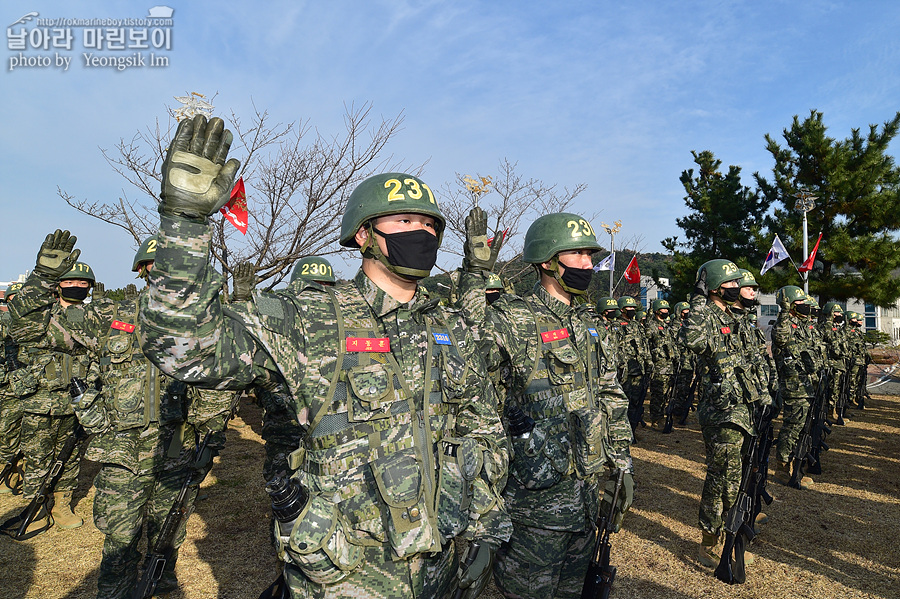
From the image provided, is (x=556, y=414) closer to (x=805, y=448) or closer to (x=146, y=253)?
(x=146, y=253)

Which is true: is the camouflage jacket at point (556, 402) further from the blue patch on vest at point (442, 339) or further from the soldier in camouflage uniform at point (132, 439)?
the soldier in camouflage uniform at point (132, 439)

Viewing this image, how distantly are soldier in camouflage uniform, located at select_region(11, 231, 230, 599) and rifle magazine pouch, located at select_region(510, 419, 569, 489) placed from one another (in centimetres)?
296

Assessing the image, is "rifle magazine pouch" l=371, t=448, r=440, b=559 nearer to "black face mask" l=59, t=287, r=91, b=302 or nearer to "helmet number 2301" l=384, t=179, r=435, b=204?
"helmet number 2301" l=384, t=179, r=435, b=204

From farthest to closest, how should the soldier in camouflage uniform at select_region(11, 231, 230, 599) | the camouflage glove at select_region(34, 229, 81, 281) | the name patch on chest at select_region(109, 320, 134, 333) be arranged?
the camouflage glove at select_region(34, 229, 81, 281)
the name patch on chest at select_region(109, 320, 134, 333)
the soldier in camouflage uniform at select_region(11, 231, 230, 599)

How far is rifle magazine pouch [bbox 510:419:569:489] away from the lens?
371 cm

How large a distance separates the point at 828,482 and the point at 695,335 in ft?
17.3

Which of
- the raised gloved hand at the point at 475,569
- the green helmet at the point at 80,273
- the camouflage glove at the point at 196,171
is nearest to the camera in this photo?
the camouflage glove at the point at 196,171

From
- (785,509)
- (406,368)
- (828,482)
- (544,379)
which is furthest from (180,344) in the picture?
(828,482)

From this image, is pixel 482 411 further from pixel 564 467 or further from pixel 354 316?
pixel 564 467

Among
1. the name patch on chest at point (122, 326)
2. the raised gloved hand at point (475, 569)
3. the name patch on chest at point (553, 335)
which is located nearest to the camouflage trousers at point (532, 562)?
the raised gloved hand at point (475, 569)

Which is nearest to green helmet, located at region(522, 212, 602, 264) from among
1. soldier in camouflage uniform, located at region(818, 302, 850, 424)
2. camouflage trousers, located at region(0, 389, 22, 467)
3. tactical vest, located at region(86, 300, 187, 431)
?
tactical vest, located at region(86, 300, 187, 431)

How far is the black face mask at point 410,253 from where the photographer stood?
260 cm

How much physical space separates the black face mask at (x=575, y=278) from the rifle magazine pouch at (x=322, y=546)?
2.72m

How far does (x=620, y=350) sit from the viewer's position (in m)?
14.1
